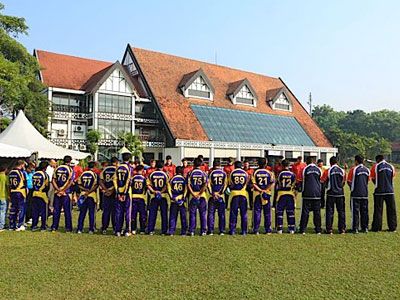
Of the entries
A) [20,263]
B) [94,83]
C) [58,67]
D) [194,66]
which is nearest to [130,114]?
[94,83]

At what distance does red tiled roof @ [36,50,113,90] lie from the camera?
31.8 m

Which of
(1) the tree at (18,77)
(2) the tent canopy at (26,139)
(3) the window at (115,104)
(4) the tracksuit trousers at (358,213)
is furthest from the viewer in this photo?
(3) the window at (115,104)

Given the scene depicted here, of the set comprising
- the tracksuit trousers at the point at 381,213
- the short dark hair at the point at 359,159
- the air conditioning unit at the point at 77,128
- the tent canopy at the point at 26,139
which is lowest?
the tracksuit trousers at the point at 381,213

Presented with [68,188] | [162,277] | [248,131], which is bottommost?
[162,277]

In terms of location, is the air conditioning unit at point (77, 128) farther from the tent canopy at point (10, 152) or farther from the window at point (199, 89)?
the tent canopy at point (10, 152)

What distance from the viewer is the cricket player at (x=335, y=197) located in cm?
879

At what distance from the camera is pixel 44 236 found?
328 inches

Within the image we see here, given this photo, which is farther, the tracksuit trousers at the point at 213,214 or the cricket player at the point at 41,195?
the cricket player at the point at 41,195

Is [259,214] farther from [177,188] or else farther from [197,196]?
[177,188]

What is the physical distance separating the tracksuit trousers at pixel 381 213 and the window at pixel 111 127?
2520 cm

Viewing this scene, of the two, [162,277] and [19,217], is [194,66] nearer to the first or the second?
[19,217]

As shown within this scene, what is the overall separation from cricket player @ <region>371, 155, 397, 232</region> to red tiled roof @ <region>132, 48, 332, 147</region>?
23199 mm

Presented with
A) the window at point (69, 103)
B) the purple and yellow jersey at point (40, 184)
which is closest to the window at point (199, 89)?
the window at point (69, 103)

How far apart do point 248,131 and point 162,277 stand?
3113 centimetres
